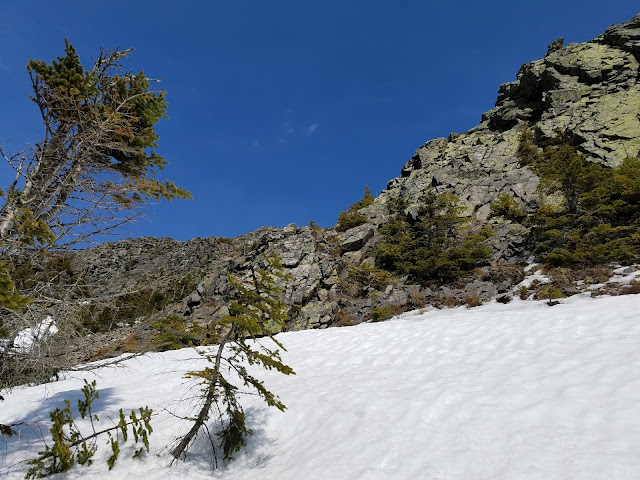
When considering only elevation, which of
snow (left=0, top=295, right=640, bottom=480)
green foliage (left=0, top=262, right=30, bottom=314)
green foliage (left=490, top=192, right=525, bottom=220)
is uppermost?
green foliage (left=490, top=192, right=525, bottom=220)

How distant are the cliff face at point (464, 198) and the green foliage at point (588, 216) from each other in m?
1.76

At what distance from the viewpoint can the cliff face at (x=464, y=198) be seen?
16.4 meters

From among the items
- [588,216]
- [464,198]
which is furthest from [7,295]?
→ [464,198]

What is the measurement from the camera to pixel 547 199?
19766 mm

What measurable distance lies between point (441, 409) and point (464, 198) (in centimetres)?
2200

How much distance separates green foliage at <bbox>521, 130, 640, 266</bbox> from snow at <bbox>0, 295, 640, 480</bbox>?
5.79m

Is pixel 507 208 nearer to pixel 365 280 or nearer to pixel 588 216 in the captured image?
pixel 588 216

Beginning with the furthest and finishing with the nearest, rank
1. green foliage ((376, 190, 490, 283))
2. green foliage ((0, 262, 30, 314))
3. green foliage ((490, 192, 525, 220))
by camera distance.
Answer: green foliage ((490, 192, 525, 220))
green foliage ((376, 190, 490, 283))
green foliage ((0, 262, 30, 314))

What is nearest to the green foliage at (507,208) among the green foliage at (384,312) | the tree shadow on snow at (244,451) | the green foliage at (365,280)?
the green foliage at (365,280)

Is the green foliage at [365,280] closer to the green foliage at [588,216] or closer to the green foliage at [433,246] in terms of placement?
the green foliage at [433,246]

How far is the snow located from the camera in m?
3.61

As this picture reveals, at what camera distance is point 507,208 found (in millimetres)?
20297

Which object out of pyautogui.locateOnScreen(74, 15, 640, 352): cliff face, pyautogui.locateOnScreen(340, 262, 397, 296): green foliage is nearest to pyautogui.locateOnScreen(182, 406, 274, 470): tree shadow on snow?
pyautogui.locateOnScreen(74, 15, 640, 352): cliff face

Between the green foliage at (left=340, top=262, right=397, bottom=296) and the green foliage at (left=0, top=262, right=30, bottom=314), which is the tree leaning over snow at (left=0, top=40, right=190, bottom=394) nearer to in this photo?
the green foliage at (left=0, top=262, right=30, bottom=314)
